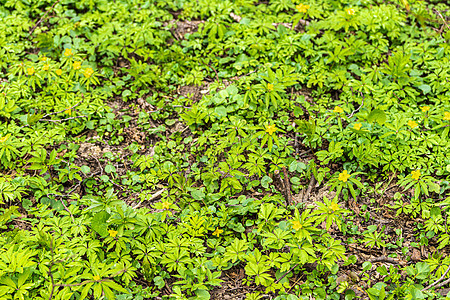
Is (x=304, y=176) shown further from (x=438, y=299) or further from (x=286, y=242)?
(x=438, y=299)

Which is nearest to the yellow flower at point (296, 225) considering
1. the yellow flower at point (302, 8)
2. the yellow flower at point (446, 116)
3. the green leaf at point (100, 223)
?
the green leaf at point (100, 223)

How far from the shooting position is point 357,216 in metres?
3.17

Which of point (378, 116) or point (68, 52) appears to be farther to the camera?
point (68, 52)

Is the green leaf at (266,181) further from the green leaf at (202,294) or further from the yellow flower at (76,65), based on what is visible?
the yellow flower at (76,65)

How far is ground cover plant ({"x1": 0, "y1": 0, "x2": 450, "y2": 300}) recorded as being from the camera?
9.11ft

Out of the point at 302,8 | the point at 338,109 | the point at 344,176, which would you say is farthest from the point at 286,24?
the point at 344,176

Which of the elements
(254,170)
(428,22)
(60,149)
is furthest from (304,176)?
(428,22)

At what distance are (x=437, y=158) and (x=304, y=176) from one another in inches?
45.0

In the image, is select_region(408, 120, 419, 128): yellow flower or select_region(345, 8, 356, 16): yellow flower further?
select_region(345, 8, 356, 16): yellow flower

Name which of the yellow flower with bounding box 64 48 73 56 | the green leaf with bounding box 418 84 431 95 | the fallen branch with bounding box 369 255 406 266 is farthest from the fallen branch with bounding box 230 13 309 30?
the fallen branch with bounding box 369 255 406 266

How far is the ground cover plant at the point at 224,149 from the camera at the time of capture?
2.78 metres

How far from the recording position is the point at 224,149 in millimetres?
3520

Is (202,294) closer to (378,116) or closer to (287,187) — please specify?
(287,187)

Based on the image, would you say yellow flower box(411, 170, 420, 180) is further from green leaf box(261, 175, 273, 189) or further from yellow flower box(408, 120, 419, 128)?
green leaf box(261, 175, 273, 189)
